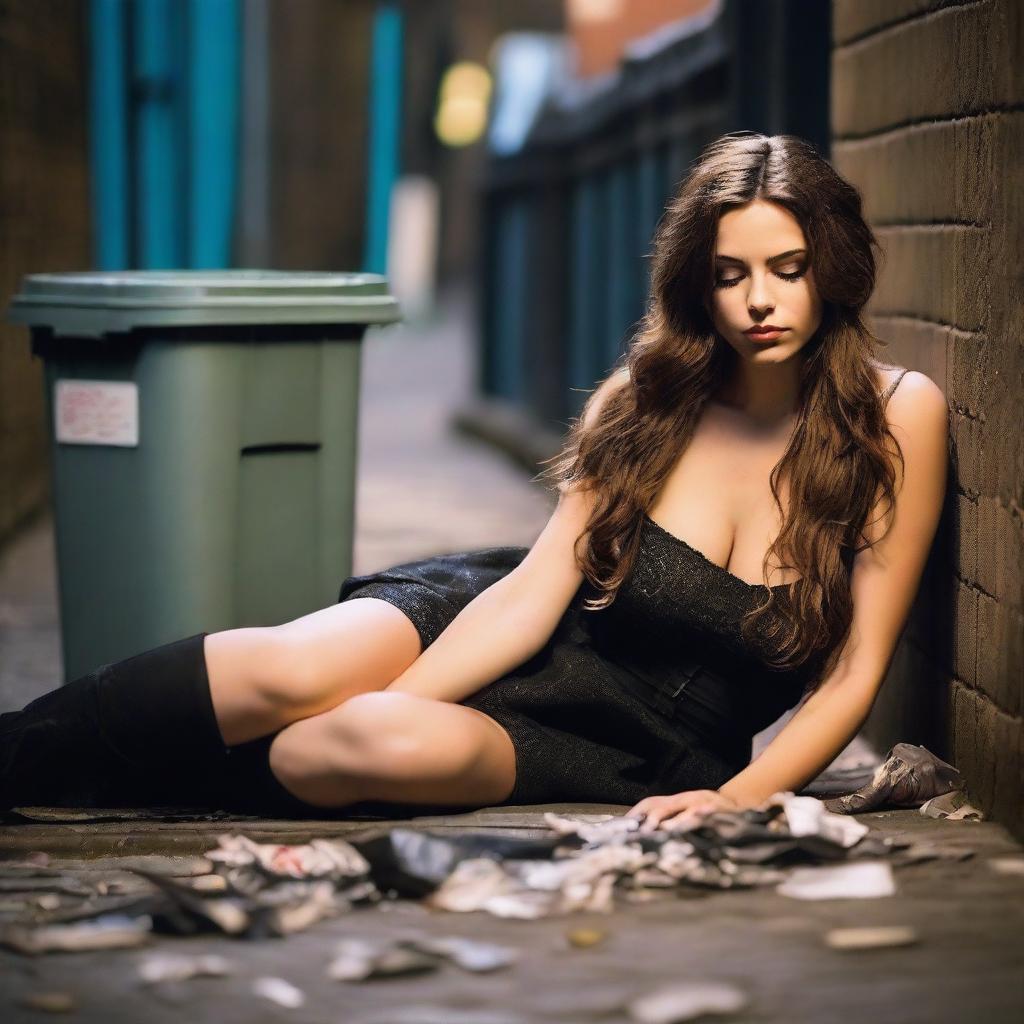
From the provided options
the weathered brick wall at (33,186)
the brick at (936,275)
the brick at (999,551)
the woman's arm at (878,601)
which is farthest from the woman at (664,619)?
the weathered brick wall at (33,186)

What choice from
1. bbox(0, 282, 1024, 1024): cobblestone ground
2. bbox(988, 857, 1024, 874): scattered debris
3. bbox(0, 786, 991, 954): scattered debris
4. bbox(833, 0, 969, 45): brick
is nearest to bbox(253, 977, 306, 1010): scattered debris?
bbox(0, 282, 1024, 1024): cobblestone ground

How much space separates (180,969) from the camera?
2.58 metres

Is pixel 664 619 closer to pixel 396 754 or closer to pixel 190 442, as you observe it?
pixel 396 754

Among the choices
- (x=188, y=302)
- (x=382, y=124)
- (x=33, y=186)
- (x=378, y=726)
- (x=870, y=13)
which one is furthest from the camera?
(x=382, y=124)

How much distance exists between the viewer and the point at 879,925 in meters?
2.73

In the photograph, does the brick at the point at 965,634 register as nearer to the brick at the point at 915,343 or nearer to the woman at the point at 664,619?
the woman at the point at 664,619

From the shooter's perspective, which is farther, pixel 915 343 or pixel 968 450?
pixel 915 343

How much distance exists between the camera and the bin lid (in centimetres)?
427

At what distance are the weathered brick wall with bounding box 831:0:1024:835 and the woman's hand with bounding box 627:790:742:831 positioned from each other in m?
0.52

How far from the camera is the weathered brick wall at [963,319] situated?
311cm

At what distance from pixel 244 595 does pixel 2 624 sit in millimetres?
1828

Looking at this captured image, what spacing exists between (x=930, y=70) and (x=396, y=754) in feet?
5.73

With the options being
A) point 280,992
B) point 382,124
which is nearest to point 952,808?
point 280,992

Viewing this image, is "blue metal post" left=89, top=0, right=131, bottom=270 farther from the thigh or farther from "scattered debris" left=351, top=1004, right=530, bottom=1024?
"scattered debris" left=351, top=1004, right=530, bottom=1024
